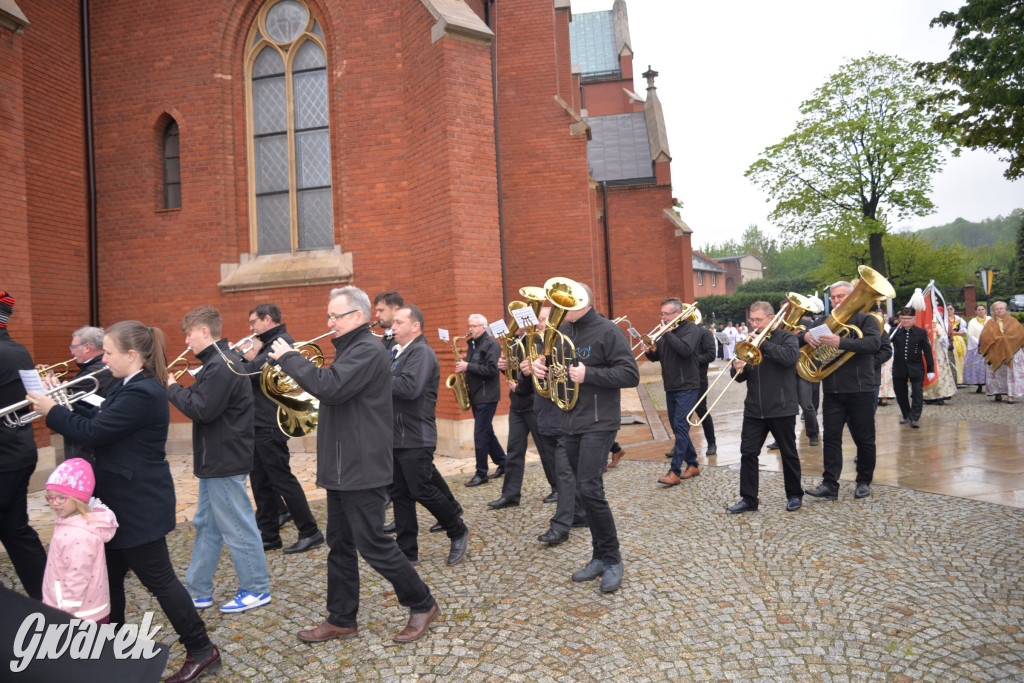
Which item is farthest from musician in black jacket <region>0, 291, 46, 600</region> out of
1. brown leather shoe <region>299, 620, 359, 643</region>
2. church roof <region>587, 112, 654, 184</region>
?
church roof <region>587, 112, 654, 184</region>

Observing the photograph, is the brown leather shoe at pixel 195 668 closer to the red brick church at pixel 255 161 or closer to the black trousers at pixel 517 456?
the black trousers at pixel 517 456

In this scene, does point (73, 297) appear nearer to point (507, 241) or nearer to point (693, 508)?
point (507, 241)

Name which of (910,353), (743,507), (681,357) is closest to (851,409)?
(743,507)

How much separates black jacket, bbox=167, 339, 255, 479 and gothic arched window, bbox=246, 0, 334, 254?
7368 mm

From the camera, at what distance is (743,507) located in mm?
6207

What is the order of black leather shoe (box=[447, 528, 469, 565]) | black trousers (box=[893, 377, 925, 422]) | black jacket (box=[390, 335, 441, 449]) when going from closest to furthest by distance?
black jacket (box=[390, 335, 441, 449]), black leather shoe (box=[447, 528, 469, 565]), black trousers (box=[893, 377, 925, 422])

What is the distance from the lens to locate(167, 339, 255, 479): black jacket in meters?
4.17

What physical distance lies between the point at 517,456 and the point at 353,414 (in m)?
3.17

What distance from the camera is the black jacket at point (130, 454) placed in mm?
3422

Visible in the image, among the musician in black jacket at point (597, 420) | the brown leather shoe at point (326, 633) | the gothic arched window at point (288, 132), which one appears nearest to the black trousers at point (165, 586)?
the brown leather shoe at point (326, 633)

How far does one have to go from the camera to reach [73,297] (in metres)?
10.6

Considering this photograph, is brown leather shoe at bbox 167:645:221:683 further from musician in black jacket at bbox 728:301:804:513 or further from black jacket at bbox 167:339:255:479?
musician in black jacket at bbox 728:301:804:513

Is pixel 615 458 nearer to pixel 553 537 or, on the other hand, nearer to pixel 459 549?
pixel 553 537

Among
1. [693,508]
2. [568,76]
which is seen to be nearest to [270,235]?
[693,508]
